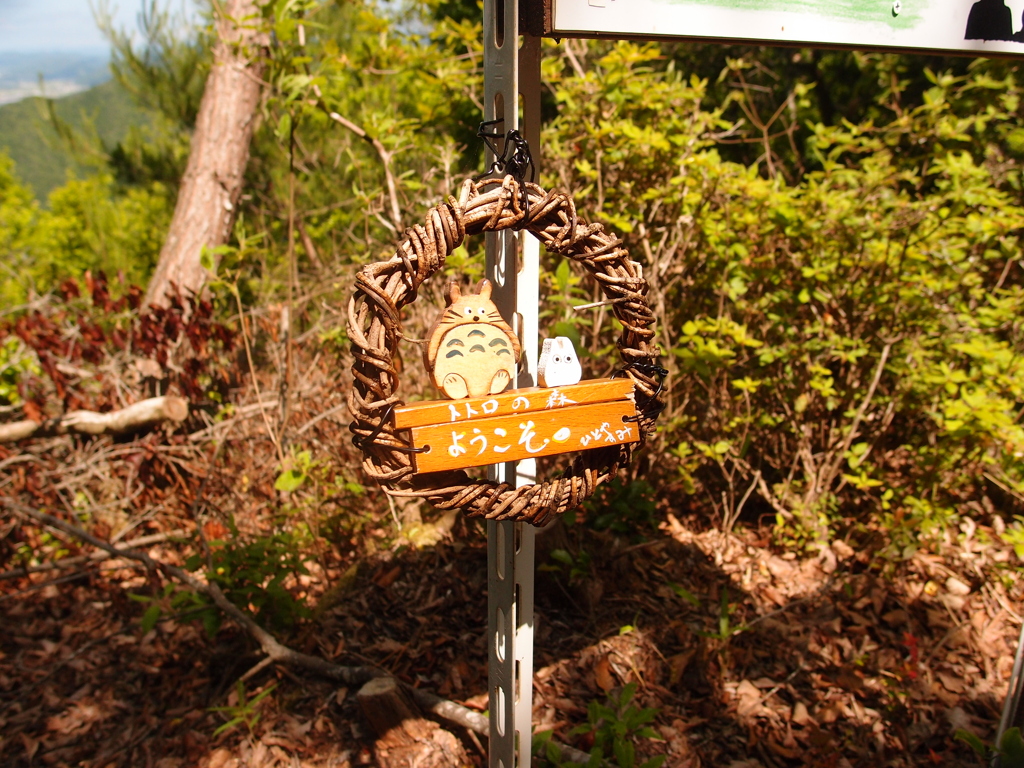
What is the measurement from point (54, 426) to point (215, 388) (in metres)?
0.82

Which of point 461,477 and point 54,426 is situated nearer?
point 461,477

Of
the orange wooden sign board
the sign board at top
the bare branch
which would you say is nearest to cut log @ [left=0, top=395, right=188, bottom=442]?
the bare branch

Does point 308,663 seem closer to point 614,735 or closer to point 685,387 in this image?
point 614,735

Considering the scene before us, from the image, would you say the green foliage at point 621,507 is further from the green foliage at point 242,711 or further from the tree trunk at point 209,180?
the tree trunk at point 209,180

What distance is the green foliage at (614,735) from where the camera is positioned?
6.31 ft

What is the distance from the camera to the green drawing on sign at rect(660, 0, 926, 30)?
147cm

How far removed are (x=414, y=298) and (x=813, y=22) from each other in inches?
43.7

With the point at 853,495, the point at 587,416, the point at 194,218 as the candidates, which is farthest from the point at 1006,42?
the point at 194,218

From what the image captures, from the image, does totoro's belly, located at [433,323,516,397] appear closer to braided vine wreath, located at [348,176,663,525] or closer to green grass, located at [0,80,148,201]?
braided vine wreath, located at [348,176,663,525]

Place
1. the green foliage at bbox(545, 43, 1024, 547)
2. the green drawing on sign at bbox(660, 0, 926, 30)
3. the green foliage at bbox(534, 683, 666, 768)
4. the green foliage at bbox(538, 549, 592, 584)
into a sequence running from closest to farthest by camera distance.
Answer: the green drawing on sign at bbox(660, 0, 926, 30)
the green foliage at bbox(534, 683, 666, 768)
the green foliage at bbox(538, 549, 592, 584)
the green foliage at bbox(545, 43, 1024, 547)

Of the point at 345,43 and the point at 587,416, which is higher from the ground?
the point at 345,43

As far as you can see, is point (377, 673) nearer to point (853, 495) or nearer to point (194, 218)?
point (853, 495)

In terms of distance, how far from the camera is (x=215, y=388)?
13.0 ft

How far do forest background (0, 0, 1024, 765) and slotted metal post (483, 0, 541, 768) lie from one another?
78 cm
